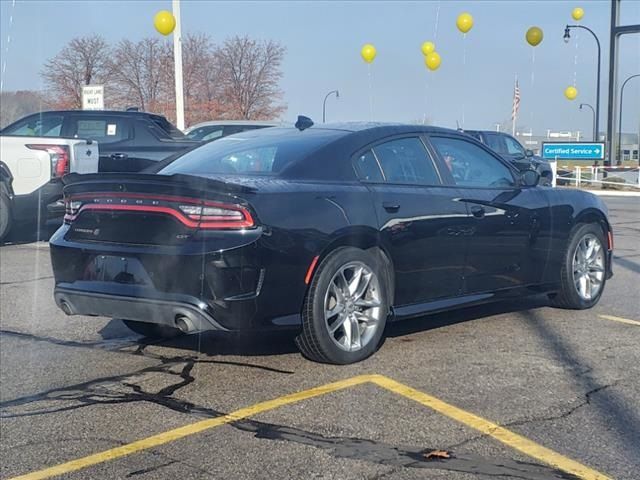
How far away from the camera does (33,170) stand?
39.6 feet

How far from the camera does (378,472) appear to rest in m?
3.88

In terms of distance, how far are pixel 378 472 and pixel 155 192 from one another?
7.30 ft

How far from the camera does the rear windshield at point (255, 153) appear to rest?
5895mm

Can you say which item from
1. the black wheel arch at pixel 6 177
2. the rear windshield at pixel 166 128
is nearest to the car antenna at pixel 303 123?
the black wheel arch at pixel 6 177

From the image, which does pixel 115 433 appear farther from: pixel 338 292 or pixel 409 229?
pixel 409 229

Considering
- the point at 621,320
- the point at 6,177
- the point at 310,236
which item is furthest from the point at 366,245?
the point at 6,177

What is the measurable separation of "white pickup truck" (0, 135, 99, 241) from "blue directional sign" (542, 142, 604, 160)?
22178 millimetres

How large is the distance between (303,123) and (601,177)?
89.1 ft

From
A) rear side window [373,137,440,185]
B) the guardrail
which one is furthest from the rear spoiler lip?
the guardrail

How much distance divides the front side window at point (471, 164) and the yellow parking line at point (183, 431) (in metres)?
1.95

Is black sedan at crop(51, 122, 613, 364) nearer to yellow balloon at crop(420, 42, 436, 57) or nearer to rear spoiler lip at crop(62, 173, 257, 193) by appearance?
rear spoiler lip at crop(62, 173, 257, 193)

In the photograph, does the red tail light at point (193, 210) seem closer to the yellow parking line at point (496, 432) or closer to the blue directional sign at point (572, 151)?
the yellow parking line at point (496, 432)

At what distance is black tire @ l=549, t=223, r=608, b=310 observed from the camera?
289 inches

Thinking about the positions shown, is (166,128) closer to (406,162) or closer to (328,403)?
(406,162)
